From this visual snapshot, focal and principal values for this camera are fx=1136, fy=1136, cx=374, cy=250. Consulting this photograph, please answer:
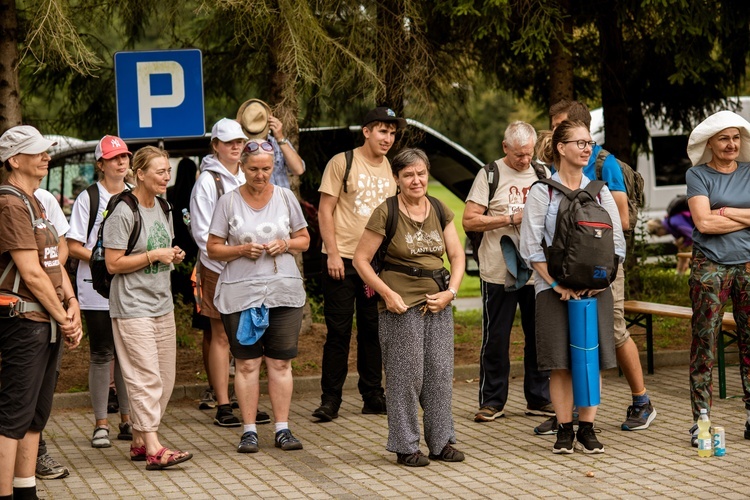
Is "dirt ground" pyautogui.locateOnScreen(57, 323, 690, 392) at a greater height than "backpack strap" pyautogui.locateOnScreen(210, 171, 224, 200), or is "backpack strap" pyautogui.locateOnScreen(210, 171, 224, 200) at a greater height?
"backpack strap" pyautogui.locateOnScreen(210, 171, 224, 200)

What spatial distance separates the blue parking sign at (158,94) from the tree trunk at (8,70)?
3.02 ft

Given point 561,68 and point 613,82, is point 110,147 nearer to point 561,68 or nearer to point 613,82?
point 561,68

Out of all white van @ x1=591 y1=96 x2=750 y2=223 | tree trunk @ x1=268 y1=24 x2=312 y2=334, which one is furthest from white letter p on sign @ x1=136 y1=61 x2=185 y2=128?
white van @ x1=591 y1=96 x2=750 y2=223

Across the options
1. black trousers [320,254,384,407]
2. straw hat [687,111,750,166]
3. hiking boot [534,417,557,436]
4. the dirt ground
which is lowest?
hiking boot [534,417,557,436]

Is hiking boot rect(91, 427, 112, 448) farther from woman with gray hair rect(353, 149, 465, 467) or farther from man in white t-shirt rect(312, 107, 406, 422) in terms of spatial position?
woman with gray hair rect(353, 149, 465, 467)

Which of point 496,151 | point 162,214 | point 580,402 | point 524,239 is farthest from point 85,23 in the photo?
point 496,151

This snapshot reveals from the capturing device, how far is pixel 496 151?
5666cm

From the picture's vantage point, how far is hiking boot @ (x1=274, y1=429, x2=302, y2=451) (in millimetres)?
7223

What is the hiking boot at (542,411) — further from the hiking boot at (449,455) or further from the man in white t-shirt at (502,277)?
the hiking boot at (449,455)

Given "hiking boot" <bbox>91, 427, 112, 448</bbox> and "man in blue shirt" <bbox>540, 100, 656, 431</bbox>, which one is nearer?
"man in blue shirt" <bbox>540, 100, 656, 431</bbox>

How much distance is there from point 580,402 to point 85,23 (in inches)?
231

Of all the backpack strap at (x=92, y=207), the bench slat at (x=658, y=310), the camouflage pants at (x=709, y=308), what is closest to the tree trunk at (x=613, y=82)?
the bench slat at (x=658, y=310)

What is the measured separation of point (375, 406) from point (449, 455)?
166cm

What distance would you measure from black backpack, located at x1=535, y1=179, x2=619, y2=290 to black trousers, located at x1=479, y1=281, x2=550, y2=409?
121 cm
